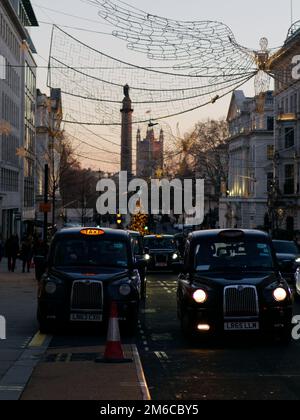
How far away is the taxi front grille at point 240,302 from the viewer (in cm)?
1719

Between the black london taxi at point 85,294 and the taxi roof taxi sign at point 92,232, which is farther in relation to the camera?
the taxi roof taxi sign at point 92,232

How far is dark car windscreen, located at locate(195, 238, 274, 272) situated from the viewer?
18359mm

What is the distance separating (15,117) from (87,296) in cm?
6321

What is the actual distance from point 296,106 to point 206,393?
7461 cm

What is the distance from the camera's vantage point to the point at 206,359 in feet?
50.5

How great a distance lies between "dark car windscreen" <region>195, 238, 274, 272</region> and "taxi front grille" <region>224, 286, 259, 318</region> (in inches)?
37.4

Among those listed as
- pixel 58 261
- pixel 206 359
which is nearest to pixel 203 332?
pixel 206 359

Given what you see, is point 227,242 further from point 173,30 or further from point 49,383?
point 49,383

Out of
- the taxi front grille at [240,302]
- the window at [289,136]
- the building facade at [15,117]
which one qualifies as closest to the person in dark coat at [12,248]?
the building facade at [15,117]

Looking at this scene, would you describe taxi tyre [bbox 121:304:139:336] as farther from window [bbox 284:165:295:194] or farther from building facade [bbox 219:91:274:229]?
building facade [bbox 219:91:274:229]

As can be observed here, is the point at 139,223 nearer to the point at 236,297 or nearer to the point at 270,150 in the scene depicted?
the point at 270,150

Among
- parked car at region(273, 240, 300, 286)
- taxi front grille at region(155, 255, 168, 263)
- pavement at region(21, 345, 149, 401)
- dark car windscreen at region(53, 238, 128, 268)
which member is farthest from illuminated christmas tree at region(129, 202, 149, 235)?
pavement at region(21, 345, 149, 401)

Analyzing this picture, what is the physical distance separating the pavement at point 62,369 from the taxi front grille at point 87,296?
56 cm

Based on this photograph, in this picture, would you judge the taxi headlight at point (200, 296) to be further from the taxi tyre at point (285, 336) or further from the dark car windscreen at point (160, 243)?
the dark car windscreen at point (160, 243)
